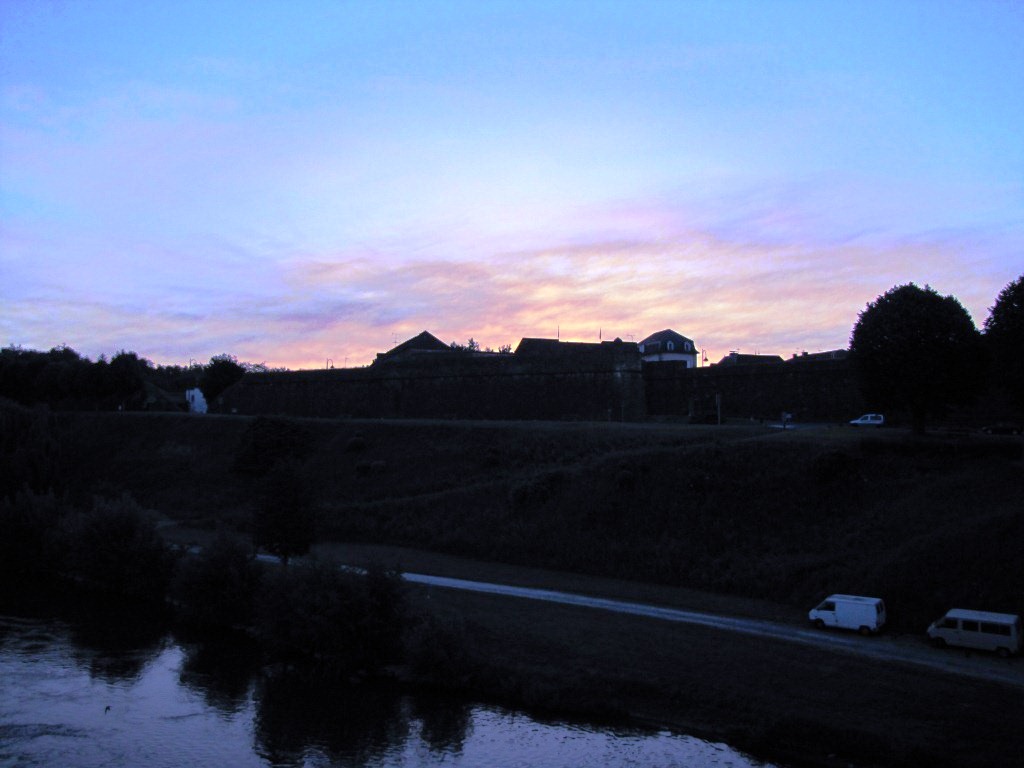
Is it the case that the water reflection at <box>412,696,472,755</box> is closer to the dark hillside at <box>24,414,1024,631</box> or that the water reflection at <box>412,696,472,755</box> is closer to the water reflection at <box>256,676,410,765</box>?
the water reflection at <box>256,676,410,765</box>

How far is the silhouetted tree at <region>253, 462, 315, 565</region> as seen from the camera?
2336cm

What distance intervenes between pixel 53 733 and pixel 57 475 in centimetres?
2865

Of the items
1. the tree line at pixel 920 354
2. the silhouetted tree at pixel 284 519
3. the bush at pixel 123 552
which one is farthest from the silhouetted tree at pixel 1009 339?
the bush at pixel 123 552

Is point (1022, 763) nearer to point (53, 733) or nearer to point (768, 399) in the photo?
point (53, 733)

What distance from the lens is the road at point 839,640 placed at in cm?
1546

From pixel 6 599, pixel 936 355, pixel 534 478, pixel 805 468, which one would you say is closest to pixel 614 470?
pixel 534 478

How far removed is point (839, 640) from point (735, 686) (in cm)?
308

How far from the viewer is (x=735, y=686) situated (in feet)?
51.1

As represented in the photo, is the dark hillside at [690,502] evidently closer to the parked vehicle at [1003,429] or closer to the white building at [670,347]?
the parked vehicle at [1003,429]

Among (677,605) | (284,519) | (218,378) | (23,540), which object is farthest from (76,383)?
(677,605)

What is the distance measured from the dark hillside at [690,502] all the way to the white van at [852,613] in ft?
2.49

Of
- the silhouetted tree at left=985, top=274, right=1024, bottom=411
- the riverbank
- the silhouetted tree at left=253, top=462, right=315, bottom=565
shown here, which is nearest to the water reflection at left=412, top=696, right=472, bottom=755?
the riverbank

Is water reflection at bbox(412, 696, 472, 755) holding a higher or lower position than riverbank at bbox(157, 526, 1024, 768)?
lower

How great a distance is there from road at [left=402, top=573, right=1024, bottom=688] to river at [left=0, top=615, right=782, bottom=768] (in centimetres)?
399
